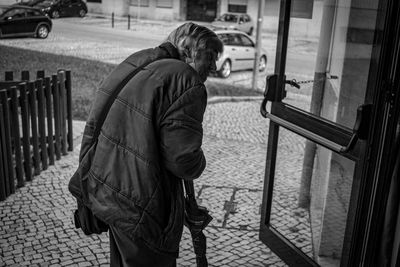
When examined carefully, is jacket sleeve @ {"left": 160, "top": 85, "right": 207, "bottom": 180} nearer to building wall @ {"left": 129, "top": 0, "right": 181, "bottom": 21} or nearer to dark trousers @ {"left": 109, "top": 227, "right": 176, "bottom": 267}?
dark trousers @ {"left": 109, "top": 227, "right": 176, "bottom": 267}

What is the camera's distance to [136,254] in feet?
8.32

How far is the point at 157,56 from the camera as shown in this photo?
252 centimetres

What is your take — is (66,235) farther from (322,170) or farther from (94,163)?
(322,170)

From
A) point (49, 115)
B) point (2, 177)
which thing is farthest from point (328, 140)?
point (49, 115)

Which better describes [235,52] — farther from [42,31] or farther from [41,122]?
[42,31]

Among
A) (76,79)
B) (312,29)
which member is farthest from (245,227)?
(76,79)

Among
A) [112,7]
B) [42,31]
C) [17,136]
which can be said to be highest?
[112,7]

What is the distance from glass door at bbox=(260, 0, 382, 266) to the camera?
296 cm

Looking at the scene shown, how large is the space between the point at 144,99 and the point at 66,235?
89.0 inches

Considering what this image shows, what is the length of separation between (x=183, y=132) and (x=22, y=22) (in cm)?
1841

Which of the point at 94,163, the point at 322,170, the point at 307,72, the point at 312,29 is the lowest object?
the point at 322,170

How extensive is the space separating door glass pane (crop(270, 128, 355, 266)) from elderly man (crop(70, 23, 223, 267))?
1239 mm

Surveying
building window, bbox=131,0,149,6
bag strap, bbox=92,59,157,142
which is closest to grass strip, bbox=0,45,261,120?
bag strap, bbox=92,59,157,142

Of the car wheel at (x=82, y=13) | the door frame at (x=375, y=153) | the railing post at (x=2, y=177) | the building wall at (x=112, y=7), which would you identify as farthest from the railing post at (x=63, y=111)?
the building wall at (x=112, y=7)
